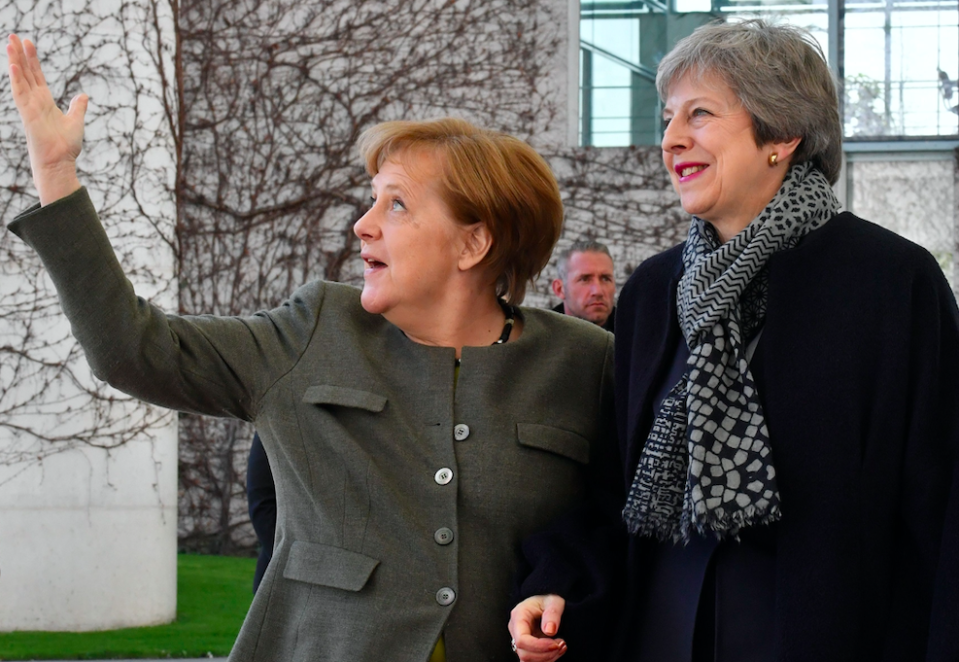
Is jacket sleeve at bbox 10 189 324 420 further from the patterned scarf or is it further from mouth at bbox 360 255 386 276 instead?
the patterned scarf

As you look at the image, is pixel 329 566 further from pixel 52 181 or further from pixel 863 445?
pixel 863 445

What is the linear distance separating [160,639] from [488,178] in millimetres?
3988

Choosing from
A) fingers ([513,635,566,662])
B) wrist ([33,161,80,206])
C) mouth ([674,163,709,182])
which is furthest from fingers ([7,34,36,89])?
fingers ([513,635,566,662])

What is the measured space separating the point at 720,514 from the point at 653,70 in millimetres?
6942

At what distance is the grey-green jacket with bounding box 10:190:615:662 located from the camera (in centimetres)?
199

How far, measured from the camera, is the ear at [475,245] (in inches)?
92.4

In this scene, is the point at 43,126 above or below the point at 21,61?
below

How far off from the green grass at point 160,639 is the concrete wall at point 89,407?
0.09 metres

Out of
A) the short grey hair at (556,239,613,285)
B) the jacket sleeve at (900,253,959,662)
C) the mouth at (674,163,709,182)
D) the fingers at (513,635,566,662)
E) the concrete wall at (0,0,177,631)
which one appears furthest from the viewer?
the concrete wall at (0,0,177,631)

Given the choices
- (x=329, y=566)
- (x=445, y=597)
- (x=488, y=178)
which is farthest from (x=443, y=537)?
(x=488, y=178)

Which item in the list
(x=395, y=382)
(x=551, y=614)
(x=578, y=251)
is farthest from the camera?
(x=578, y=251)

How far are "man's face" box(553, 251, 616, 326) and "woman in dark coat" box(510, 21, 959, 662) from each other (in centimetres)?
309

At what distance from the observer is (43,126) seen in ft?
6.16

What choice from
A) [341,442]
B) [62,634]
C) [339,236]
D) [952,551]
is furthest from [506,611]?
[339,236]
